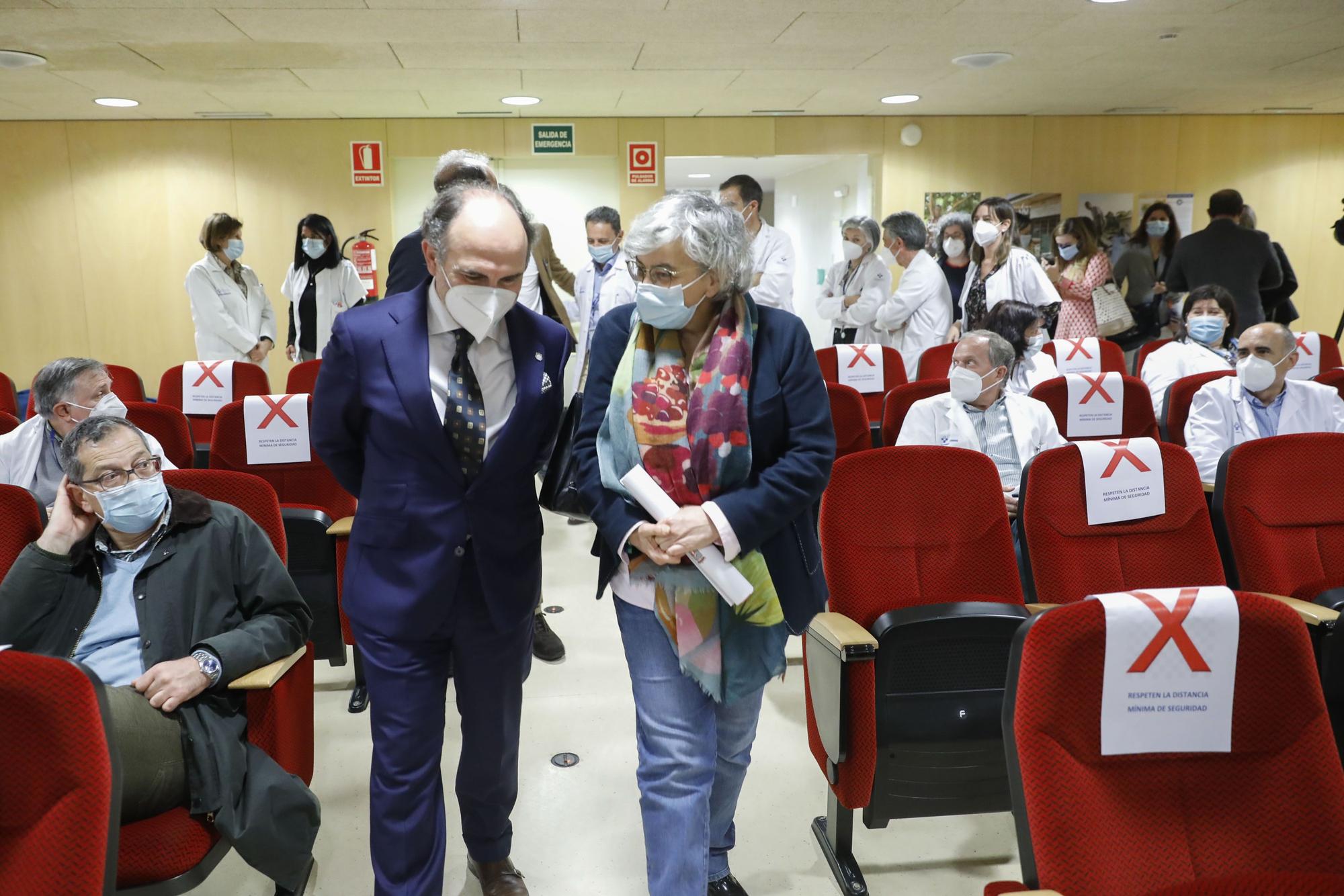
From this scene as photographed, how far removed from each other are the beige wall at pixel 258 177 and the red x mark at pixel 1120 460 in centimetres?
723

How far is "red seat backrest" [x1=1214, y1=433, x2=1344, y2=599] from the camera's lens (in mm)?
2555

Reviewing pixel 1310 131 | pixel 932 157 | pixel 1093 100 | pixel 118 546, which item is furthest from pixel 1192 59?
pixel 118 546

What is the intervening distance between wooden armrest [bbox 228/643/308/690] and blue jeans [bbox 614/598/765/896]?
69cm

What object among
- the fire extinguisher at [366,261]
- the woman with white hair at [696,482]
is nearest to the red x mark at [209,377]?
the woman with white hair at [696,482]

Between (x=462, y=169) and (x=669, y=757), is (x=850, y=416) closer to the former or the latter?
→ (x=462, y=169)

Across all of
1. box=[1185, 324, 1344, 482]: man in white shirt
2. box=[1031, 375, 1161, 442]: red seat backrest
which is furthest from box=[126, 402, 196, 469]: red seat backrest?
box=[1185, 324, 1344, 482]: man in white shirt

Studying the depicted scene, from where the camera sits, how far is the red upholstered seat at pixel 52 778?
1.27 m

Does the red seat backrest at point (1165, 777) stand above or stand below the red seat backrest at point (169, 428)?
below

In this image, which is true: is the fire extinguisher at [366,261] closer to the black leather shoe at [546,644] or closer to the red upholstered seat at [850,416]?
the black leather shoe at [546,644]

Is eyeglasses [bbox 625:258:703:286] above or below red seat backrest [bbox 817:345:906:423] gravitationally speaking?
above

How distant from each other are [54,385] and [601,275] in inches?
97.2

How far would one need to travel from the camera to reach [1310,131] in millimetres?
9688

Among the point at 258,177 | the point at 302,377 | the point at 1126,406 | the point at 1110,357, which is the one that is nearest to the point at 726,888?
the point at 1126,406

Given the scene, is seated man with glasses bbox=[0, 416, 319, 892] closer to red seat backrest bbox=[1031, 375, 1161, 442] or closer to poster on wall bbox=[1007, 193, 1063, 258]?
red seat backrest bbox=[1031, 375, 1161, 442]
